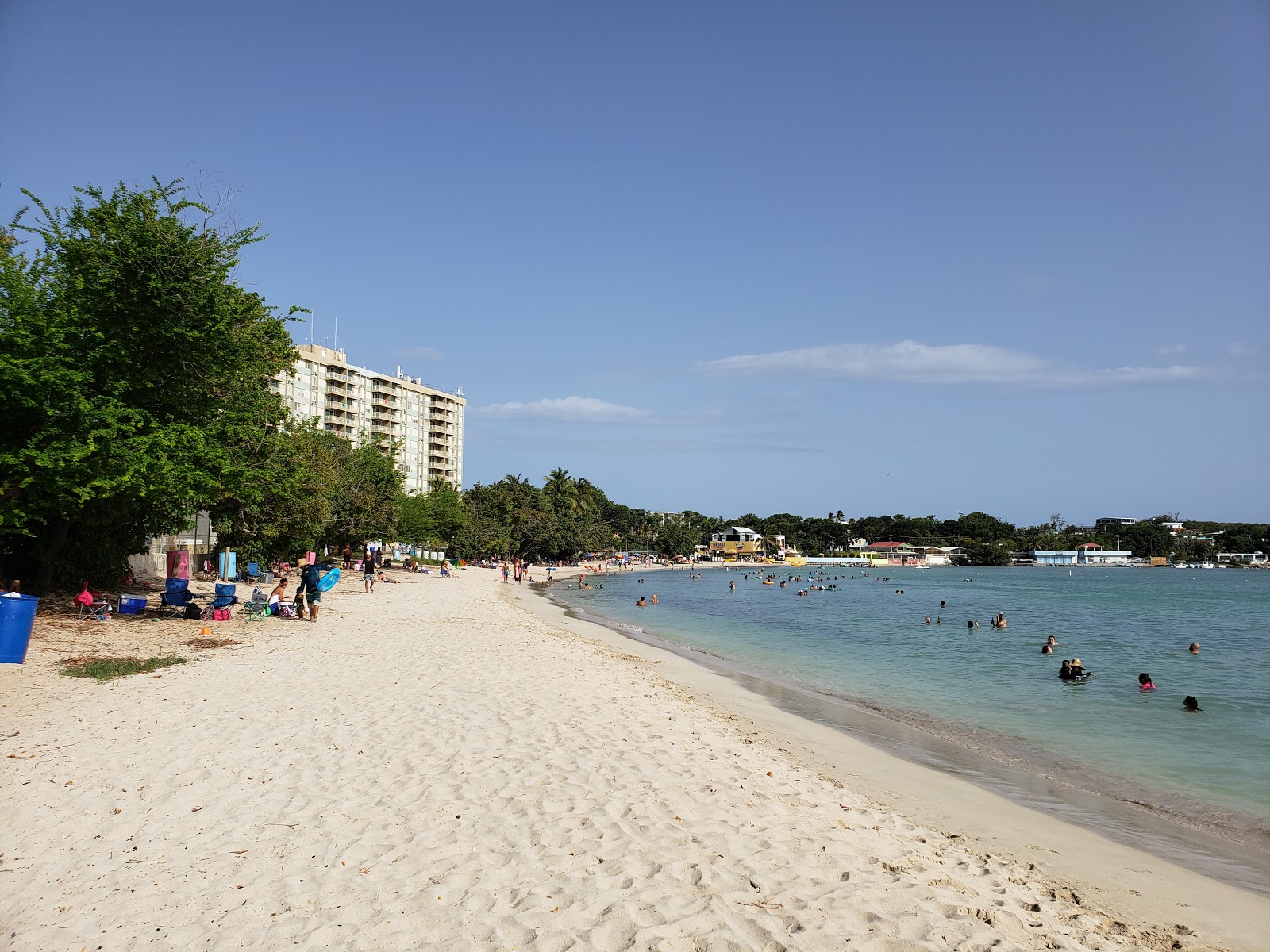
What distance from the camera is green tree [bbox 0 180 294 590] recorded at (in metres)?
15.3

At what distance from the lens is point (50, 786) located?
696 centimetres

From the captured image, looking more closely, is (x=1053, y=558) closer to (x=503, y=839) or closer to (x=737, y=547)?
(x=737, y=547)

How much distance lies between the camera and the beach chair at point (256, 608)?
812 inches

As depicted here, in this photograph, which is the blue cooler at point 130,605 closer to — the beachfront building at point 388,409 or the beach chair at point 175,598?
the beach chair at point 175,598

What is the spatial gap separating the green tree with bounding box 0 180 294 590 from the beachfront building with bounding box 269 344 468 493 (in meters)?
71.1

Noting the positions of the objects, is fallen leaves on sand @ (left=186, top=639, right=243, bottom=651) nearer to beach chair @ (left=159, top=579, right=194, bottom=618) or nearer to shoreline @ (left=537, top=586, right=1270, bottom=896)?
beach chair @ (left=159, top=579, right=194, bottom=618)

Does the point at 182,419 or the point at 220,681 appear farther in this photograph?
the point at 182,419

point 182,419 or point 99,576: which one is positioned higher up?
point 182,419

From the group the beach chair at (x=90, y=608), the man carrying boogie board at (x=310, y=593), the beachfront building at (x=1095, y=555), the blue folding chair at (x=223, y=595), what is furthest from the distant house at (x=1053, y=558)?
the beach chair at (x=90, y=608)

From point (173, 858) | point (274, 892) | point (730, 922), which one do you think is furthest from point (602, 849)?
point (173, 858)

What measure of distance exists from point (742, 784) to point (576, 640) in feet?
49.9

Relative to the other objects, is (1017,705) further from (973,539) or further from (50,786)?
(973,539)

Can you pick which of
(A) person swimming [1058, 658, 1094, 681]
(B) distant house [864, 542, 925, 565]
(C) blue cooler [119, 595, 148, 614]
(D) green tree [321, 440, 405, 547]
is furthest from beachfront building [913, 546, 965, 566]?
(C) blue cooler [119, 595, 148, 614]

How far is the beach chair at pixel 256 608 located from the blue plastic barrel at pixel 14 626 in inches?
315
